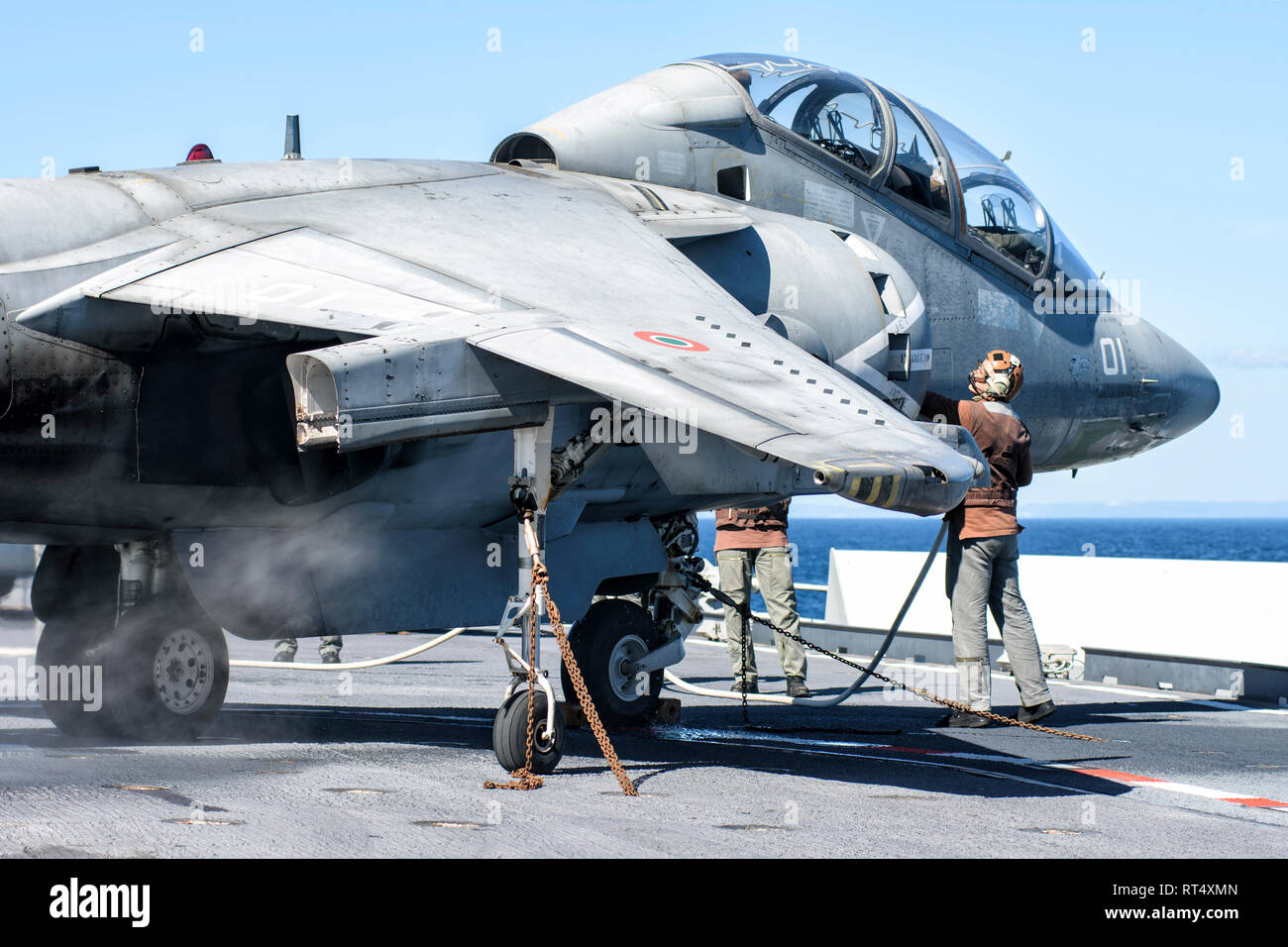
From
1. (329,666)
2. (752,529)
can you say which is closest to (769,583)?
(752,529)

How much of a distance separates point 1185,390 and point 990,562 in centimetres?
367

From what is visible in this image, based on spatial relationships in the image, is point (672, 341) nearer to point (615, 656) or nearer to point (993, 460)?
point (615, 656)

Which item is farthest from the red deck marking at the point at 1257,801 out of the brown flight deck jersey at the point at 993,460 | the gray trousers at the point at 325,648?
the gray trousers at the point at 325,648

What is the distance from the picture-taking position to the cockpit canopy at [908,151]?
37.2 feet

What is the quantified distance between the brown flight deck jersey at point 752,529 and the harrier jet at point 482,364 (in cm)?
294

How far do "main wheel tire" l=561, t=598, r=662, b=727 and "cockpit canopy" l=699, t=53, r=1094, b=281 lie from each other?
401cm

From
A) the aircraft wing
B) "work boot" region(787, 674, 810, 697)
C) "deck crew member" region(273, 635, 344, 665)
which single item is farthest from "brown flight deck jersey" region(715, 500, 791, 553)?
the aircraft wing

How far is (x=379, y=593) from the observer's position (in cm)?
900

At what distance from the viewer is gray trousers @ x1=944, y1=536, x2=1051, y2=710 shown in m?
10.8

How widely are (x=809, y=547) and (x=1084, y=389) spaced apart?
178m

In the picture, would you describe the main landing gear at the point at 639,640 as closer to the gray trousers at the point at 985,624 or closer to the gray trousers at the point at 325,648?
the gray trousers at the point at 985,624

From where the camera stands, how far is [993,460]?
11.0 metres
